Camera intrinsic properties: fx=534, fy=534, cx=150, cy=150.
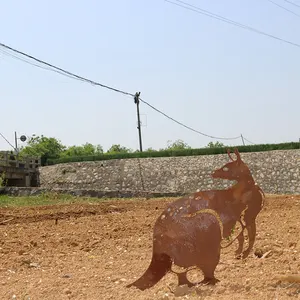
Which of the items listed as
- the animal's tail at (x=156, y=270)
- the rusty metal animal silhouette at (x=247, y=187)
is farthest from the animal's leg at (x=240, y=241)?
the animal's tail at (x=156, y=270)

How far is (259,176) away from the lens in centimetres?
2619

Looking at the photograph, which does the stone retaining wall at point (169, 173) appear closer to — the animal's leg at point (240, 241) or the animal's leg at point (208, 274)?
the animal's leg at point (240, 241)

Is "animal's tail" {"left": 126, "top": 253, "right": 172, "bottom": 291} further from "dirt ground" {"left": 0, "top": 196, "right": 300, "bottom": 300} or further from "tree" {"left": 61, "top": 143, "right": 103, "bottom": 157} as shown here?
"tree" {"left": 61, "top": 143, "right": 103, "bottom": 157}

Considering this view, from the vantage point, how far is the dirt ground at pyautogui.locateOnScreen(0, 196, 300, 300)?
15.6 feet

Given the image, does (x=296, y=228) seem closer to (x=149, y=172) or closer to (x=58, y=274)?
(x=58, y=274)

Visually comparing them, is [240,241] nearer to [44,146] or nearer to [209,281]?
[209,281]

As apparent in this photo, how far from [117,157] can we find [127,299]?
26837 millimetres

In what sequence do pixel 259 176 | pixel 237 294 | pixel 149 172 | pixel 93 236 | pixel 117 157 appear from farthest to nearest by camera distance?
pixel 117 157, pixel 149 172, pixel 259 176, pixel 93 236, pixel 237 294

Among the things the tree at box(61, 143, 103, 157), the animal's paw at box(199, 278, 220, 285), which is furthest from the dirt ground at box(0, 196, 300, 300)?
the tree at box(61, 143, 103, 157)

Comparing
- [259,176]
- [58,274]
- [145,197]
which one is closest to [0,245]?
[58,274]

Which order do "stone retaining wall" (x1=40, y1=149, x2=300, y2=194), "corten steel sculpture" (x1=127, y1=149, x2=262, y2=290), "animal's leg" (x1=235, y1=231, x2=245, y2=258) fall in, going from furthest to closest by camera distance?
"stone retaining wall" (x1=40, y1=149, x2=300, y2=194) < "animal's leg" (x1=235, y1=231, x2=245, y2=258) < "corten steel sculpture" (x1=127, y1=149, x2=262, y2=290)

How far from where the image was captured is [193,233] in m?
4.70

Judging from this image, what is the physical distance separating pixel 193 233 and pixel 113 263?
213cm

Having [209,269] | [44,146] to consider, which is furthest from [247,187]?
[44,146]
